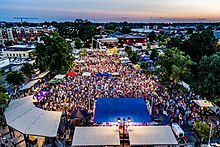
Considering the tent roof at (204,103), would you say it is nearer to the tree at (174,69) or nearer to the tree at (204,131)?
the tree at (174,69)

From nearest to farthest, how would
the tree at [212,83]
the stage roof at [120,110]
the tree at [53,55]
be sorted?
the stage roof at [120,110] → the tree at [212,83] → the tree at [53,55]

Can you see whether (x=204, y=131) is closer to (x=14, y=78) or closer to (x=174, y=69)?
(x=174, y=69)

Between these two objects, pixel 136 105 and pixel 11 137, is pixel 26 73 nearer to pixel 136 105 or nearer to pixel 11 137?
pixel 11 137

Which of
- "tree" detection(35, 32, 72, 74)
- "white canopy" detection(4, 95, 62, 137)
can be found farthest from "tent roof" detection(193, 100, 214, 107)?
"tree" detection(35, 32, 72, 74)

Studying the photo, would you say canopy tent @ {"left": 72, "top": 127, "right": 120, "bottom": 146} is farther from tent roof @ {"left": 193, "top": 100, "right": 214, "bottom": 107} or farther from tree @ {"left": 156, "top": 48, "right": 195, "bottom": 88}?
tree @ {"left": 156, "top": 48, "right": 195, "bottom": 88}

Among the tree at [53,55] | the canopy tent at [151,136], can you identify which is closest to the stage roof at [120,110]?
the canopy tent at [151,136]

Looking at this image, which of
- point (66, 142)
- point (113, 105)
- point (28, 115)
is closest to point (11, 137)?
point (28, 115)
